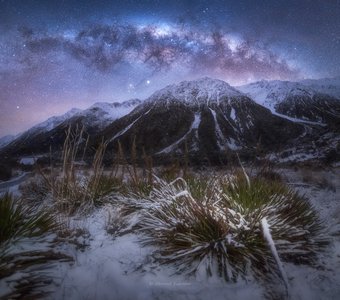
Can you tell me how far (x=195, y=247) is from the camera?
2.87m

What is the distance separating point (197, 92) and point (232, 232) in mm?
173567

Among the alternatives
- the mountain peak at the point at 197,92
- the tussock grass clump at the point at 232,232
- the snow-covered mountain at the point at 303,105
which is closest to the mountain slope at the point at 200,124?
the mountain peak at the point at 197,92

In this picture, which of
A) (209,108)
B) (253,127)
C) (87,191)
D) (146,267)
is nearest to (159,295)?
(146,267)

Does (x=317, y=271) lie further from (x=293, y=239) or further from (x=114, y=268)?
(x=114, y=268)

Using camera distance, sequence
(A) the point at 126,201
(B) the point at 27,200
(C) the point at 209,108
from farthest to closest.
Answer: (C) the point at 209,108 < (B) the point at 27,200 < (A) the point at 126,201

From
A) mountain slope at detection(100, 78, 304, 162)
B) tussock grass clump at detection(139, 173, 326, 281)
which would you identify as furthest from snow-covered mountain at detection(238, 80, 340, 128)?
tussock grass clump at detection(139, 173, 326, 281)

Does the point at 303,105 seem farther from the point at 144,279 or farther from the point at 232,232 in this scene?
the point at 144,279

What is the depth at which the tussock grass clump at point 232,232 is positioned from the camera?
2.73 m

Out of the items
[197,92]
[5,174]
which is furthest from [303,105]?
[5,174]

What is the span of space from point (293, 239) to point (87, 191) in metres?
3.30

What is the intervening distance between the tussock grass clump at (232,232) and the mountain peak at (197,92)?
151436mm

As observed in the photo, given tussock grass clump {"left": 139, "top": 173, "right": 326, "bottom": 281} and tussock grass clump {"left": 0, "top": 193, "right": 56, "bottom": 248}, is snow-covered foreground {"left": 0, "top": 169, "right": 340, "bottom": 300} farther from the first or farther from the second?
tussock grass clump {"left": 0, "top": 193, "right": 56, "bottom": 248}

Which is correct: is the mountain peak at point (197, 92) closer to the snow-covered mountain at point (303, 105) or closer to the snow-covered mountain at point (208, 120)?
the snow-covered mountain at point (208, 120)

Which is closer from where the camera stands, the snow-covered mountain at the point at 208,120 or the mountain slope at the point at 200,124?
the mountain slope at the point at 200,124
